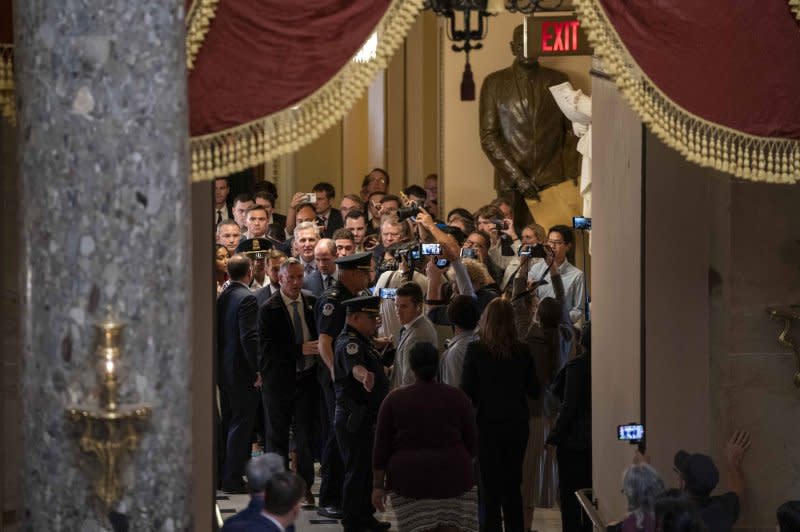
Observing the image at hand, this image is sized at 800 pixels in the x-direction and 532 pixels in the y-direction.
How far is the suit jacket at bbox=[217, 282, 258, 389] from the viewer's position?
1091cm

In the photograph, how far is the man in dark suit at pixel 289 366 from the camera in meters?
10.6

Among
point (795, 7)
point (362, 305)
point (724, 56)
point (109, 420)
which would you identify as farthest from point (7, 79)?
point (362, 305)

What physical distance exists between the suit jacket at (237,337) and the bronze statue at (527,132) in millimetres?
5187

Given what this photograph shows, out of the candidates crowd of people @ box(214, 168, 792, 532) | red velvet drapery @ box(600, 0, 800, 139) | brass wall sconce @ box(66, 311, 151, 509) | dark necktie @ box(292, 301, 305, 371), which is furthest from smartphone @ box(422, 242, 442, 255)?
brass wall sconce @ box(66, 311, 151, 509)

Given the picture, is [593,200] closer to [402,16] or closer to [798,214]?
[798,214]

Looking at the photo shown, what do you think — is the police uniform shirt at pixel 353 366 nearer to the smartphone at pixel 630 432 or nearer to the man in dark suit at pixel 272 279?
the man in dark suit at pixel 272 279

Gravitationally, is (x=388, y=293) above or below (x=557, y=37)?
below

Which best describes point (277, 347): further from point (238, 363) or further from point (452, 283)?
point (452, 283)

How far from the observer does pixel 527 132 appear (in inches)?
627

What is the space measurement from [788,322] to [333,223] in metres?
8.20

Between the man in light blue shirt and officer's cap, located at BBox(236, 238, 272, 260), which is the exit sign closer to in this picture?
the man in light blue shirt

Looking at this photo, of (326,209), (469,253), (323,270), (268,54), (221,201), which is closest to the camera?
(268,54)

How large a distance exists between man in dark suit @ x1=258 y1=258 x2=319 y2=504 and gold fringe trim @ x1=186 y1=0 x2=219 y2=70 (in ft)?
15.7

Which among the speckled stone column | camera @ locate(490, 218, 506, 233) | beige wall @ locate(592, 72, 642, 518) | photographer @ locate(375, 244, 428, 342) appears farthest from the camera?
camera @ locate(490, 218, 506, 233)
